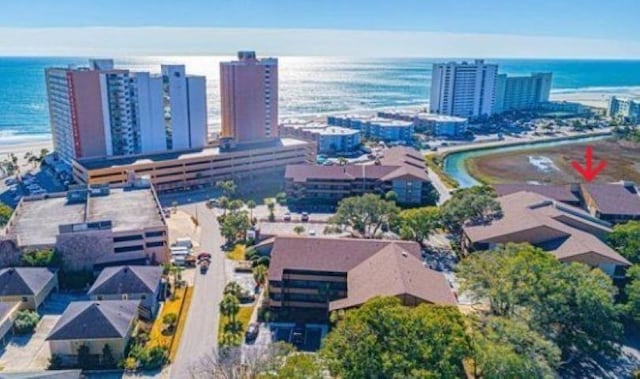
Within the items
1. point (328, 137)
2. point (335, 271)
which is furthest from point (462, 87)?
point (335, 271)

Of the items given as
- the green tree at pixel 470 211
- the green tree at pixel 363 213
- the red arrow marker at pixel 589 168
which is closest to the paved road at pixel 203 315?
the green tree at pixel 363 213

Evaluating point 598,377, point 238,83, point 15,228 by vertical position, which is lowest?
point 598,377

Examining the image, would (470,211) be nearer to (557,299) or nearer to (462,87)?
(557,299)

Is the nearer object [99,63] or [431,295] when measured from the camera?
[431,295]

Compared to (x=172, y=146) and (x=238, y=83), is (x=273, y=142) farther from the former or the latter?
(x=172, y=146)

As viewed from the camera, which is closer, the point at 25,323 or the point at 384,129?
the point at 25,323

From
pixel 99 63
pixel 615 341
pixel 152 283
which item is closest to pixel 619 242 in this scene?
pixel 615 341

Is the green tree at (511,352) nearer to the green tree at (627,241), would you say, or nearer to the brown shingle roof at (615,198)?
the green tree at (627,241)
